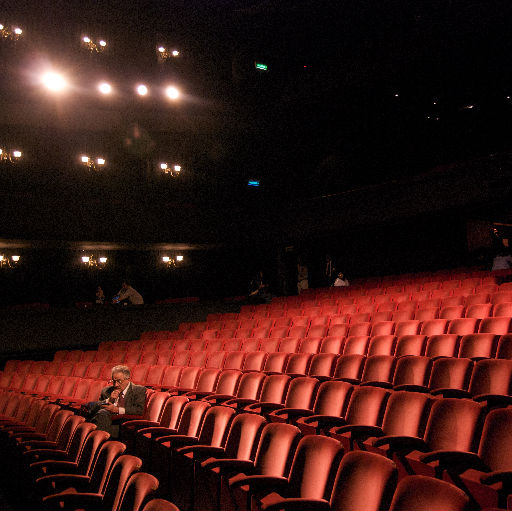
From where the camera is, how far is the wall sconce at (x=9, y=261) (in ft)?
22.5

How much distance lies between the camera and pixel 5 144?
6.51 meters

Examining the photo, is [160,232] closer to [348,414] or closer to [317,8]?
[317,8]

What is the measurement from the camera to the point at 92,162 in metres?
7.19

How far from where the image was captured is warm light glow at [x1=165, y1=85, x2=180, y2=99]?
693cm

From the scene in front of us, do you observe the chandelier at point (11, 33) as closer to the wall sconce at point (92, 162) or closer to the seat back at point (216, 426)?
the wall sconce at point (92, 162)

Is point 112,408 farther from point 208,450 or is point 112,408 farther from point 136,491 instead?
point 136,491

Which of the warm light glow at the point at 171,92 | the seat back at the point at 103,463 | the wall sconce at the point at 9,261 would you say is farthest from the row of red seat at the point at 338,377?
the warm light glow at the point at 171,92

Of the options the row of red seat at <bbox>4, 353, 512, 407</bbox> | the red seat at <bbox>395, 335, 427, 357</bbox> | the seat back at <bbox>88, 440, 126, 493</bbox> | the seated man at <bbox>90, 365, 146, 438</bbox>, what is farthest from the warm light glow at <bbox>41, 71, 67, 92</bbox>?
the seat back at <bbox>88, 440, 126, 493</bbox>

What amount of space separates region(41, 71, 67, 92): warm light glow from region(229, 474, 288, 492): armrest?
5.95 m

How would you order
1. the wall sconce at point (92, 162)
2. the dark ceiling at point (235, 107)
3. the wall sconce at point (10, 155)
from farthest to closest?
the wall sconce at point (92, 162) < the wall sconce at point (10, 155) < the dark ceiling at point (235, 107)

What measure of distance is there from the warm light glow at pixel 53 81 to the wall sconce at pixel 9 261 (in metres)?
2.40

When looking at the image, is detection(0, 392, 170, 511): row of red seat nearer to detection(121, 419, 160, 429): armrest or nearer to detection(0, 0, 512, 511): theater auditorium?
detection(0, 0, 512, 511): theater auditorium

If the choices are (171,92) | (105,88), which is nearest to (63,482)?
(105,88)

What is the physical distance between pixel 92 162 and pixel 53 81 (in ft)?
4.45
